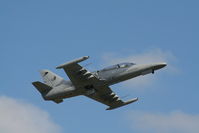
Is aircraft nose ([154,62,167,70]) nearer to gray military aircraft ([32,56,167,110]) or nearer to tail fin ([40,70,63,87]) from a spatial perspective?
gray military aircraft ([32,56,167,110])

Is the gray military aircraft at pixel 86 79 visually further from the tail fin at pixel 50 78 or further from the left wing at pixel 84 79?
the tail fin at pixel 50 78

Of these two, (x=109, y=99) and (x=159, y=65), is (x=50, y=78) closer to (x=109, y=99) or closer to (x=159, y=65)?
(x=109, y=99)

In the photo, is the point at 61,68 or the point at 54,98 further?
the point at 54,98

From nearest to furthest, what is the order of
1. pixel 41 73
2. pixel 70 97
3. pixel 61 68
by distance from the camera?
pixel 61 68 < pixel 70 97 < pixel 41 73

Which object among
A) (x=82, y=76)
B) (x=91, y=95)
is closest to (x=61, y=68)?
(x=82, y=76)

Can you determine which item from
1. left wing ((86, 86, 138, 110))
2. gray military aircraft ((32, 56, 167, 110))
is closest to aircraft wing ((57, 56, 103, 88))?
gray military aircraft ((32, 56, 167, 110))

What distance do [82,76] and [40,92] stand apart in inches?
242

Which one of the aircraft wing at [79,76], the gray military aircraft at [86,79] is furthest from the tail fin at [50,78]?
the aircraft wing at [79,76]

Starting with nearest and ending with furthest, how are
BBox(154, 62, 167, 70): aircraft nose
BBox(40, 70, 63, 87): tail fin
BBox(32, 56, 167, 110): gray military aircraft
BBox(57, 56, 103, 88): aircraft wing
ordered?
BBox(57, 56, 103, 88): aircraft wing, BBox(154, 62, 167, 70): aircraft nose, BBox(32, 56, 167, 110): gray military aircraft, BBox(40, 70, 63, 87): tail fin

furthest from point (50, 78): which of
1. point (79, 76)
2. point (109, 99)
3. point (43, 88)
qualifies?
point (109, 99)

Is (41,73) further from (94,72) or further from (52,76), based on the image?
(94,72)

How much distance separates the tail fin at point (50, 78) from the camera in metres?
67.8

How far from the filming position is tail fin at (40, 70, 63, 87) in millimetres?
67750

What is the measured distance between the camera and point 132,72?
6306cm
